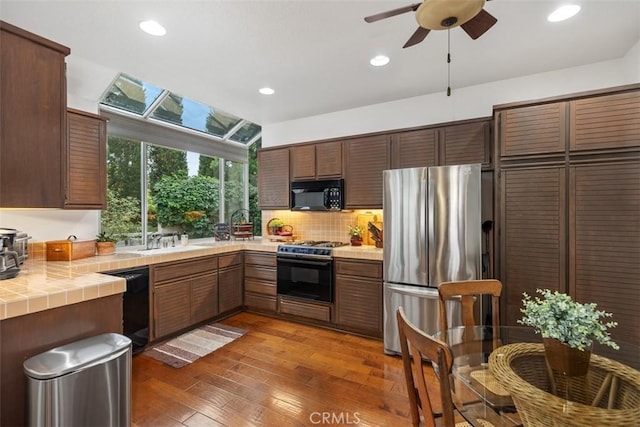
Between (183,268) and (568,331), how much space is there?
10.8 feet

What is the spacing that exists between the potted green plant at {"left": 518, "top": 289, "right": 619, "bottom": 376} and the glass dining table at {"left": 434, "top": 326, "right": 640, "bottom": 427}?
0.08 meters

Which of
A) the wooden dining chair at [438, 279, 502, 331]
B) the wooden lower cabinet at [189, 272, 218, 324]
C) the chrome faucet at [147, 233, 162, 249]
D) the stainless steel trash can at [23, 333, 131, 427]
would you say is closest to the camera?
the stainless steel trash can at [23, 333, 131, 427]

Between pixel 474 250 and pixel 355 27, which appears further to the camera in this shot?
pixel 474 250

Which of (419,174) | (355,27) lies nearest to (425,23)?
(355,27)

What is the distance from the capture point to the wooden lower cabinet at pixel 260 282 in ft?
12.7

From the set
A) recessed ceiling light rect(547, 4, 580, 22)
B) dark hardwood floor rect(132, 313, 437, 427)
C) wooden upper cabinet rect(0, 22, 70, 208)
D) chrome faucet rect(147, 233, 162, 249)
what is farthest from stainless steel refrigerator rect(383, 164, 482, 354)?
chrome faucet rect(147, 233, 162, 249)

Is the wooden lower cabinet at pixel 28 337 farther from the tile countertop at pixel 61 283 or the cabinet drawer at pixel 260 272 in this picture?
the cabinet drawer at pixel 260 272

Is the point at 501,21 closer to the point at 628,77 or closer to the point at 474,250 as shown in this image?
the point at 628,77

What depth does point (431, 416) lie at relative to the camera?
1102mm

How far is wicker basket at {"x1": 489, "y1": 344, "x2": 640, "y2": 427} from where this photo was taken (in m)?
0.93

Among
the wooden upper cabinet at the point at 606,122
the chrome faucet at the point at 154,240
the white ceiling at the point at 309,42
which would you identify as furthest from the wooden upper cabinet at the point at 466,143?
the chrome faucet at the point at 154,240

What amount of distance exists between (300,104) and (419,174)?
77.5 inches

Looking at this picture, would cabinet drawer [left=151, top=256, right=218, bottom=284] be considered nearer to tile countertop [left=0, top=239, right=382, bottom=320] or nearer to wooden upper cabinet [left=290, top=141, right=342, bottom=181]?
tile countertop [left=0, top=239, right=382, bottom=320]

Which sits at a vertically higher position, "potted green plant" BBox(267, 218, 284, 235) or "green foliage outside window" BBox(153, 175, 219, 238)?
"green foliage outside window" BBox(153, 175, 219, 238)
